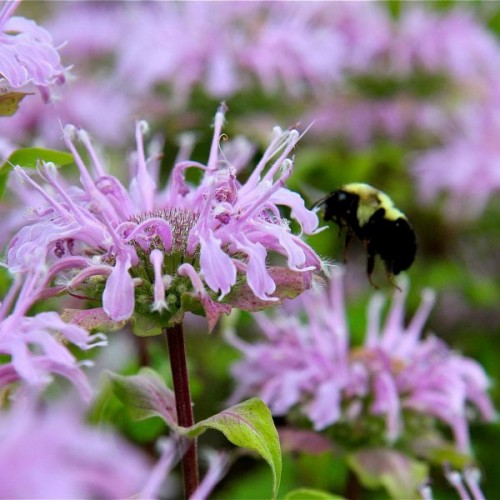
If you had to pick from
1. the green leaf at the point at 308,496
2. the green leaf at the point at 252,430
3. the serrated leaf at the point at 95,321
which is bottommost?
the green leaf at the point at 308,496

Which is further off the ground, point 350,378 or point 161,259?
point 161,259

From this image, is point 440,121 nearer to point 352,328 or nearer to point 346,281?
point 346,281

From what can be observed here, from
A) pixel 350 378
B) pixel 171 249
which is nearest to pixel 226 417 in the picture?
pixel 171 249

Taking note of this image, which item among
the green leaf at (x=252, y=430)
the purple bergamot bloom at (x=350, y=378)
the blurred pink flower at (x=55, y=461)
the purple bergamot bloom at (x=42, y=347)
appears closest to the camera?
the blurred pink flower at (x=55, y=461)

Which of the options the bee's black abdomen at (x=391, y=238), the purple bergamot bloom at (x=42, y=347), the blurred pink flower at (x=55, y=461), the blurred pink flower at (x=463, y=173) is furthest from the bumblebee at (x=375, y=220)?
the blurred pink flower at (x=463, y=173)

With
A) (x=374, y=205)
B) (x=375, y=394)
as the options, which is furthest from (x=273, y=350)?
(x=374, y=205)

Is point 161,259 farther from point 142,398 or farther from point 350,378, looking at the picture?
point 350,378

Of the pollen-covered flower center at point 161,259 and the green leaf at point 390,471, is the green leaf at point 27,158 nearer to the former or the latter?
the pollen-covered flower center at point 161,259
